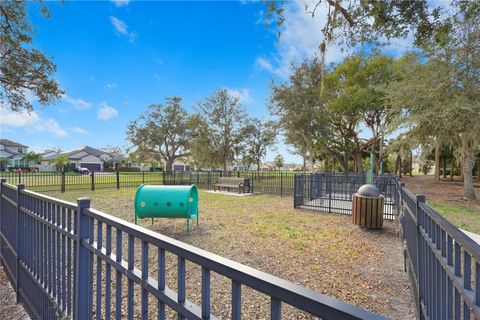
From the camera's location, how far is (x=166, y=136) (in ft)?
123

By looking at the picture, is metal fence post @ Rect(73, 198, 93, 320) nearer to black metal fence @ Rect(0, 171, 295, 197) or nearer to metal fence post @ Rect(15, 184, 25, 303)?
metal fence post @ Rect(15, 184, 25, 303)

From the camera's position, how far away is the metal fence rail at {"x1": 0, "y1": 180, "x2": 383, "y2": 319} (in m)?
0.94

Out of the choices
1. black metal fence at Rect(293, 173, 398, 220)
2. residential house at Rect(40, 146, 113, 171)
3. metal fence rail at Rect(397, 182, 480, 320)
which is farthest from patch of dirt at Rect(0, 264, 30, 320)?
residential house at Rect(40, 146, 113, 171)

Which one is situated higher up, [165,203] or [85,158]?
[85,158]

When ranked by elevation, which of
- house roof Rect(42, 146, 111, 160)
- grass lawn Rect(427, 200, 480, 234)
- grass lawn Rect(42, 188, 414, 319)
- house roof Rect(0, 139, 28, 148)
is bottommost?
grass lawn Rect(427, 200, 480, 234)

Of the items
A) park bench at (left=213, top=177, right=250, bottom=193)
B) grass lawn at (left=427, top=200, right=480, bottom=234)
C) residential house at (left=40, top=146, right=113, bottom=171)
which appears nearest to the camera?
grass lawn at (left=427, top=200, right=480, bottom=234)

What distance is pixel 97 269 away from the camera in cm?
200

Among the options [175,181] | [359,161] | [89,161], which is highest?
[359,161]

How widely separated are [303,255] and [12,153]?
73138mm

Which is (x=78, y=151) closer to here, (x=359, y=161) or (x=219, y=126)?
(x=219, y=126)

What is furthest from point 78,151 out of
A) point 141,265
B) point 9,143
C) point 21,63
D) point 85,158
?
point 141,265

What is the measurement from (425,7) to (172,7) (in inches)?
342

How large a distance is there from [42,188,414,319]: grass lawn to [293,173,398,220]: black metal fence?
1.10 metres

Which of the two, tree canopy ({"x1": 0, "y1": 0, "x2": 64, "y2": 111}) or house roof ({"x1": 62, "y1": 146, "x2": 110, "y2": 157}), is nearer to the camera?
tree canopy ({"x1": 0, "y1": 0, "x2": 64, "y2": 111})
